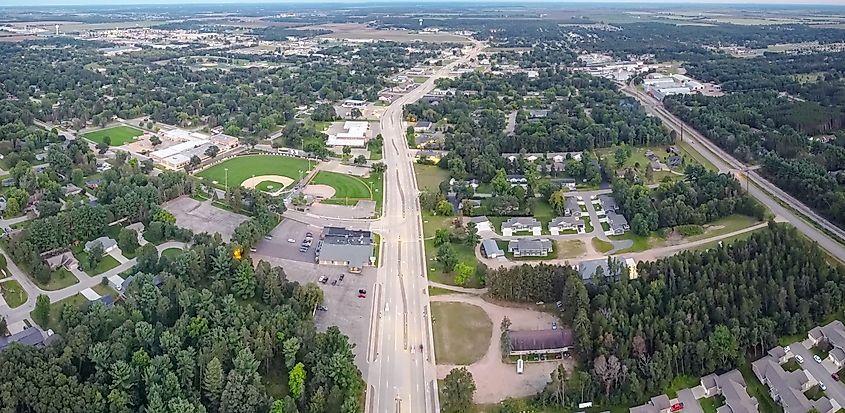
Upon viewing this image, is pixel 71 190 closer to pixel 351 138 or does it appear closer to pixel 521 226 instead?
pixel 351 138

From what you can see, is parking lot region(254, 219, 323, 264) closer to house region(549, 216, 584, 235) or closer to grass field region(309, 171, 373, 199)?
grass field region(309, 171, 373, 199)

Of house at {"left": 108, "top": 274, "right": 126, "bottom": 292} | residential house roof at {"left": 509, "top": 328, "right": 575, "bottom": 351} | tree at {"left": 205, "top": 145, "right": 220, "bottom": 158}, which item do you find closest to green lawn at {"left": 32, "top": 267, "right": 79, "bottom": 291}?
house at {"left": 108, "top": 274, "right": 126, "bottom": 292}

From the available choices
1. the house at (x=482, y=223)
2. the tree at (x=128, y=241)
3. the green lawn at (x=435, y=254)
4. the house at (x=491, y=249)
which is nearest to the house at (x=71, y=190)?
the tree at (x=128, y=241)

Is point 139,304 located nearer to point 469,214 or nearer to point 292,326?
point 292,326

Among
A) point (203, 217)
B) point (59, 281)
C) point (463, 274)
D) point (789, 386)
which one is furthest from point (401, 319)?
point (59, 281)

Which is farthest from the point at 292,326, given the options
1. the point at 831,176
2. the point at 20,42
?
the point at 20,42

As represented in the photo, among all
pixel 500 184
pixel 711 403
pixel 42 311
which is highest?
pixel 500 184
